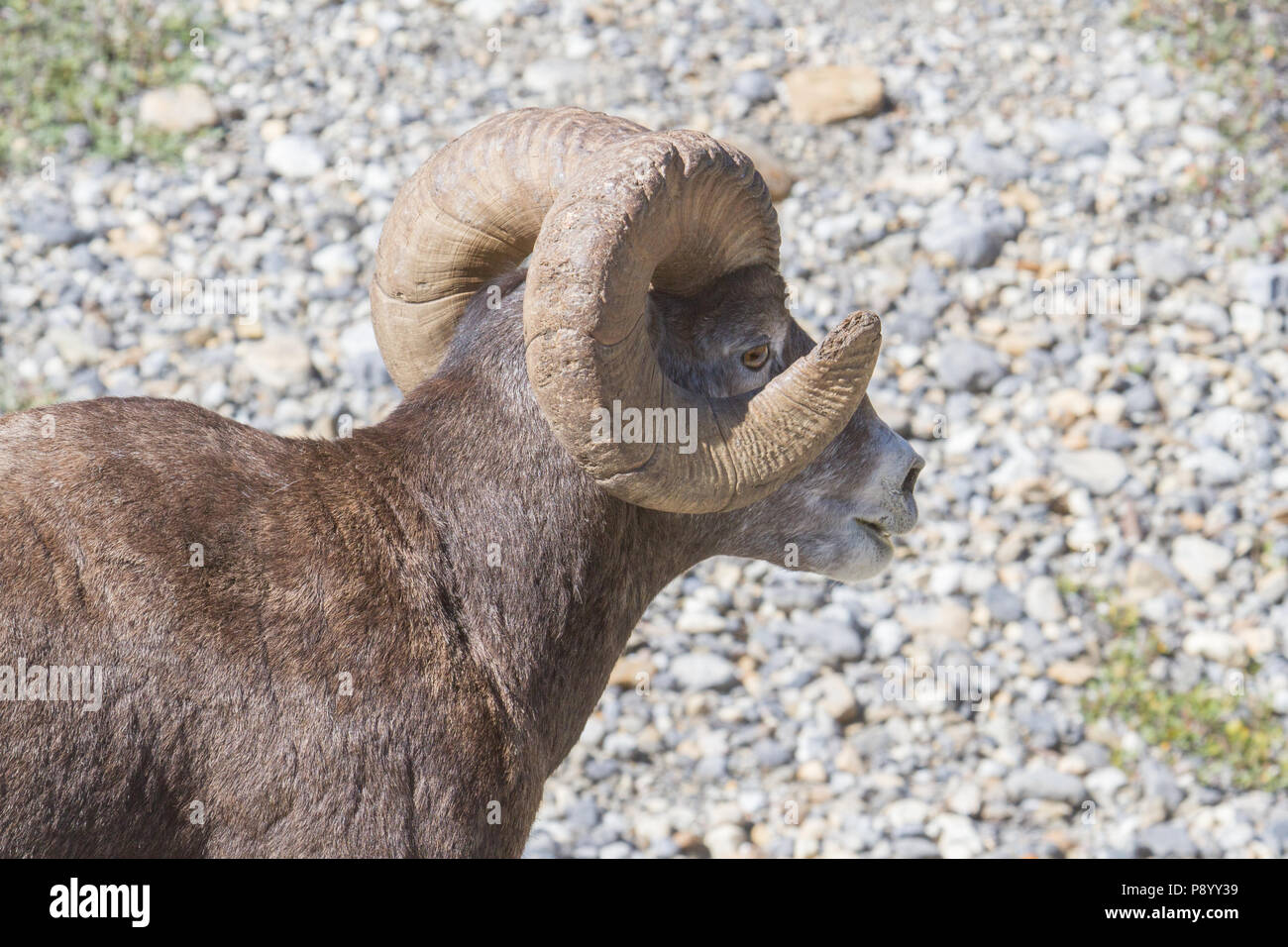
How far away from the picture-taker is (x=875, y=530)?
5.28 metres

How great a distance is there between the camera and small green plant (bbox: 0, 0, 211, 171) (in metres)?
10.7

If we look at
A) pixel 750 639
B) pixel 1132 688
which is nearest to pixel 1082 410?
pixel 1132 688

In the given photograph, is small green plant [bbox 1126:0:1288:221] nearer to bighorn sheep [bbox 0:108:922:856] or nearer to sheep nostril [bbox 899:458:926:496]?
sheep nostril [bbox 899:458:926:496]

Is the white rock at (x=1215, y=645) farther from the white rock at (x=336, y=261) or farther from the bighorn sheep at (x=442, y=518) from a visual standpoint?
the white rock at (x=336, y=261)

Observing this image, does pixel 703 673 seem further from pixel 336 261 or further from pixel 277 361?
pixel 336 261

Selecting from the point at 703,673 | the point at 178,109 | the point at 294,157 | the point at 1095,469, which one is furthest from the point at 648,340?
the point at 178,109

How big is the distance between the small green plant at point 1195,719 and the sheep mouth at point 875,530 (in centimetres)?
308

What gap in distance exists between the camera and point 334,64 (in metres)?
11.2

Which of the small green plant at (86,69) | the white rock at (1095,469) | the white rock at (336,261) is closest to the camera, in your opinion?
the white rock at (1095,469)

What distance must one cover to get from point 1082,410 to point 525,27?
17.4ft

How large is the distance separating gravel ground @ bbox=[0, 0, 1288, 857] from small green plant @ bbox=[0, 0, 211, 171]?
0.24 metres

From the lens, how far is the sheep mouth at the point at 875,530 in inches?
206

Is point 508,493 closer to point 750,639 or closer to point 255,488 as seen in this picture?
point 255,488

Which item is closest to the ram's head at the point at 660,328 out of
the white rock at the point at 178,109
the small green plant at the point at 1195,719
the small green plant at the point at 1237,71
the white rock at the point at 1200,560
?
the small green plant at the point at 1195,719
